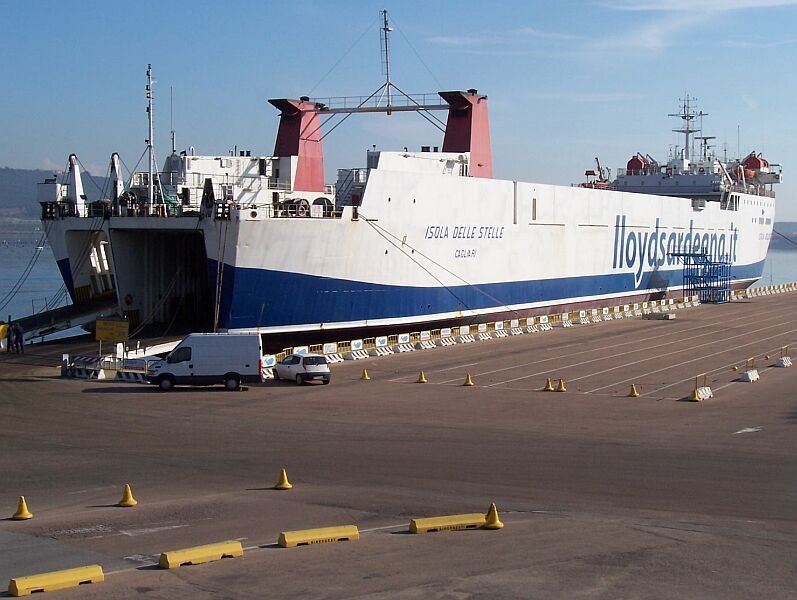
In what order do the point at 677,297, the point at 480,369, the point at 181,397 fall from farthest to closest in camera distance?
the point at 677,297
the point at 480,369
the point at 181,397

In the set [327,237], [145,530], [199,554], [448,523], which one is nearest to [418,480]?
[448,523]

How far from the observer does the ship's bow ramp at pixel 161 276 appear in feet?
105

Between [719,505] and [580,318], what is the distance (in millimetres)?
31514

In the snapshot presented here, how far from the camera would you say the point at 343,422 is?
19406 millimetres

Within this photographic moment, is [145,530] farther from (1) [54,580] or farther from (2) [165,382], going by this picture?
(2) [165,382]

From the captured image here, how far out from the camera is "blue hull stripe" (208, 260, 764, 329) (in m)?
29.2

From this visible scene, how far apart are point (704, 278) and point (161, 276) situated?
37674mm

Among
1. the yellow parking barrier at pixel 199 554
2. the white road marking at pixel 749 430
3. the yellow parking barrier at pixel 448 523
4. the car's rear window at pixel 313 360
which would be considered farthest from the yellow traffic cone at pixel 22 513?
the car's rear window at pixel 313 360

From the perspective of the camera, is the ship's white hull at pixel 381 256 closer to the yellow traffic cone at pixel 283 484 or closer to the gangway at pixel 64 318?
the gangway at pixel 64 318

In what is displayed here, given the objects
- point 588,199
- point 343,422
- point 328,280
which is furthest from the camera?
point 588,199

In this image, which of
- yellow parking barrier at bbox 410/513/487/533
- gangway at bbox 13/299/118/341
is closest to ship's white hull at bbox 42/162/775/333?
gangway at bbox 13/299/118/341

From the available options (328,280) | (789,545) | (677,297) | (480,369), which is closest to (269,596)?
(789,545)

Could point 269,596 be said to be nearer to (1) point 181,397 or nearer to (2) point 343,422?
(2) point 343,422

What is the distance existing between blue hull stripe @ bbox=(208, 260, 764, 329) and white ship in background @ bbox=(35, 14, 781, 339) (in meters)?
0.05
